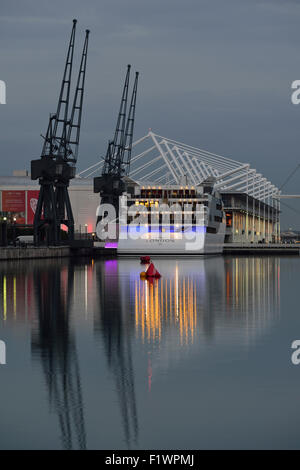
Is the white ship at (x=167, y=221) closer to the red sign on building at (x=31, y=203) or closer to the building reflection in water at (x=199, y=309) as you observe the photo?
the red sign on building at (x=31, y=203)

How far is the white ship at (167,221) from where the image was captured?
3474 inches

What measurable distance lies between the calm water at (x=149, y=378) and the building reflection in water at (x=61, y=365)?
0.06 ft

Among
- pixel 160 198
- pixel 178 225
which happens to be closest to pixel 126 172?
pixel 160 198

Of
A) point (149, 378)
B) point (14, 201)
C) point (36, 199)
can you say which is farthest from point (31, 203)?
point (149, 378)

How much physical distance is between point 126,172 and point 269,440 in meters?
110

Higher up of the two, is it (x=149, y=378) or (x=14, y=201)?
(x=14, y=201)

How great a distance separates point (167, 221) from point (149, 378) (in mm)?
80112

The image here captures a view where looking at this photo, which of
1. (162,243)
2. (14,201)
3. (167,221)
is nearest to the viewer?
(162,243)

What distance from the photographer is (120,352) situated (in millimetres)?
13016

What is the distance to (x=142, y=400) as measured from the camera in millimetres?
9141

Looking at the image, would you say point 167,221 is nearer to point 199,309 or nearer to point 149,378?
point 199,309

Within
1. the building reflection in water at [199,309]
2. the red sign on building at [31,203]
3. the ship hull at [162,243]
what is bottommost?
the building reflection in water at [199,309]

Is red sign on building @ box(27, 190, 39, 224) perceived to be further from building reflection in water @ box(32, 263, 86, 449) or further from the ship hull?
building reflection in water @ box(32, 263, 86, 449)

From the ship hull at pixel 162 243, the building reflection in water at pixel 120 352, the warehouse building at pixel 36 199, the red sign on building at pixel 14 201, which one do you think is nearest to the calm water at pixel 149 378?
the building reflection in water at pixel 120 352
